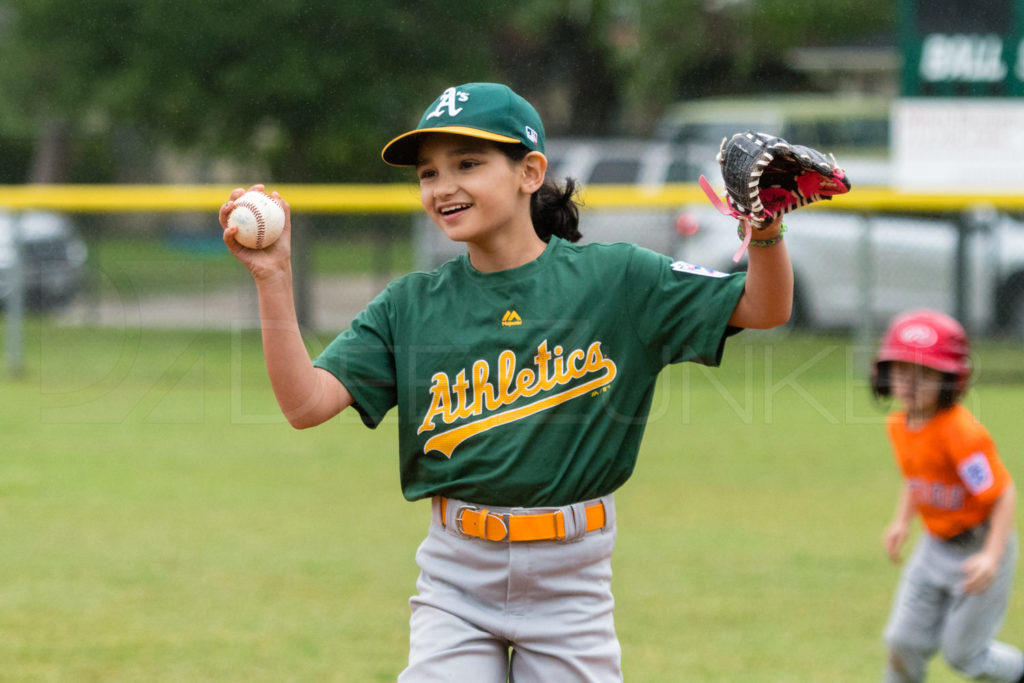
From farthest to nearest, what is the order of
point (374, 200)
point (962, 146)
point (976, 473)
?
point (962, 146) → point (374, 200) → point (976, 473)

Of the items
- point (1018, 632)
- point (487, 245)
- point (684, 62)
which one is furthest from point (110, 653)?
point (684, 62)

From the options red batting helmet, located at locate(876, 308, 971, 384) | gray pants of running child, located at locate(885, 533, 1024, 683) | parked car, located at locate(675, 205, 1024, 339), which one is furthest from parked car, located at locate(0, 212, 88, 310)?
gray pants of running child, located at locate(885, 533, 1024, 683)

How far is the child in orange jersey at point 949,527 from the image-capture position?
11.5ft

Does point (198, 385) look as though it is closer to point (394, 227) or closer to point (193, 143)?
point (394, 227)

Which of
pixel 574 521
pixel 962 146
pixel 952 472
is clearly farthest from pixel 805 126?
pixel 574 521

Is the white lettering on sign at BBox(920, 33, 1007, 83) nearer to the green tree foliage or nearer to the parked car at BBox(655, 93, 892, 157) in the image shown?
the parked car at BBox(655, 93, 892, 157)

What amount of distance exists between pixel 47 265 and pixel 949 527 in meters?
9.67

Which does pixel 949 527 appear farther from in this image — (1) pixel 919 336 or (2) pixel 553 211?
(2) pixel 553 211

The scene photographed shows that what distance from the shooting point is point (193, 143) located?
13109mm

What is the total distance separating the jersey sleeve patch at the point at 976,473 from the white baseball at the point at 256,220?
213 centimetres

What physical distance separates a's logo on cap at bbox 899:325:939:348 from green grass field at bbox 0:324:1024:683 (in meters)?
1.05

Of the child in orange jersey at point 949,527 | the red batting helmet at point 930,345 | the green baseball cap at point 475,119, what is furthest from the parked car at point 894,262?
the green baseball cap at point 475,119

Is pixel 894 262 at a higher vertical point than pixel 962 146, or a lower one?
lower

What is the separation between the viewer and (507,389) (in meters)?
2.52
